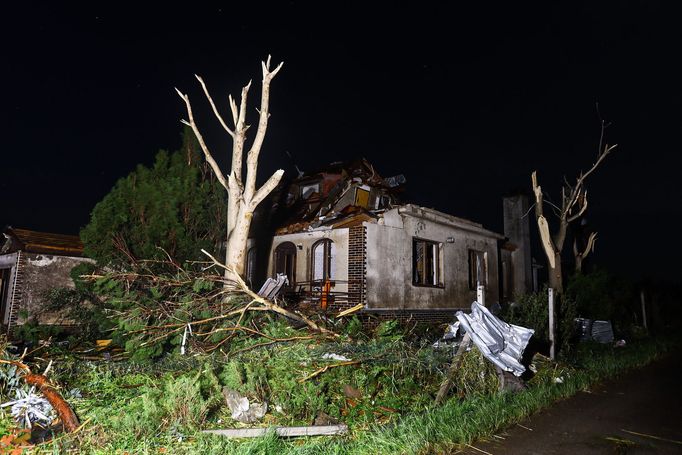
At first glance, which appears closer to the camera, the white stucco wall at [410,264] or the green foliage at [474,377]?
the green foliage at [474,377]

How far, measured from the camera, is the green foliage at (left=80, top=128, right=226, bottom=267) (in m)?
9.28

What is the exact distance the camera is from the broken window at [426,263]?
588 inches

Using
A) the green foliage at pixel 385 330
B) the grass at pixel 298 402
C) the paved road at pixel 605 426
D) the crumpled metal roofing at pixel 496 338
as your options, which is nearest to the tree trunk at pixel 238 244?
the grass at pixel 298 402

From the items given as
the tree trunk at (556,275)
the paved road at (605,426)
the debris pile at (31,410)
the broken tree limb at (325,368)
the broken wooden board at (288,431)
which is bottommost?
the paved road at (605,426)

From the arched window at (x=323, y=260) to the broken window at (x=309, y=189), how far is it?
3.95m

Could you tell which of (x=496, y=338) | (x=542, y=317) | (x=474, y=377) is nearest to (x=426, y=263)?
(x=542, y=317)

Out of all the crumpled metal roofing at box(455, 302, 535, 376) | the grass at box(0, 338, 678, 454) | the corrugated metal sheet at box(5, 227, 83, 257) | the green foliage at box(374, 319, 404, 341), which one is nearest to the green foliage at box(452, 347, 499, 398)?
the grass at box(0, 338, 678, 454)

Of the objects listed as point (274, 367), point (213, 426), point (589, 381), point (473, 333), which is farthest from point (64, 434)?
point (589, 381)

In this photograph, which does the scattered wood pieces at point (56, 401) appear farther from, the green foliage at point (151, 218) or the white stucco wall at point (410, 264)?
the white stucco wall at point (410, 264)

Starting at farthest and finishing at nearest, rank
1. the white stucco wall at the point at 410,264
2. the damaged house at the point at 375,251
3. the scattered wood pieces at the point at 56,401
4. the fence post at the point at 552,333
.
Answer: the white stucco wall at the point at 410,264 → the damaged house at the point at 375,251 → the fence post at the point at 552,333 → the scattered wood pieces at the point at 56,401

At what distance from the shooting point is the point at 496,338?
6664 mm

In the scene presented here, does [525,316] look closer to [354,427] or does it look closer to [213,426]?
[354,427]

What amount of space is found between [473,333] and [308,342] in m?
2.70

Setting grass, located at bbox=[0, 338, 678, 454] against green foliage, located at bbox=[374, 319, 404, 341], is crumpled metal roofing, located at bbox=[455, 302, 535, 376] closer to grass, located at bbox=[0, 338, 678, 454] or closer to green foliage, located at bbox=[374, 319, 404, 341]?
grass, located at bbox=[0, 338, 678, 454]
